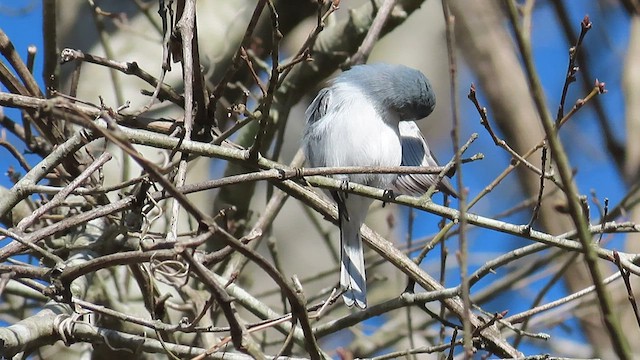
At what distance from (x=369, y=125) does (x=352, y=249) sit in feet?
1.87

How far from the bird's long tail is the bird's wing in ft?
0.66

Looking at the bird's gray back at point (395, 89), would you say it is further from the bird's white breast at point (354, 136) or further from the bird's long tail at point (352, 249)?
the bird's long tail at point (352, 249)

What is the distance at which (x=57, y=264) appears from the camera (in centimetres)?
202

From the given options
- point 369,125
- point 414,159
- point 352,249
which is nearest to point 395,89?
point 369,125

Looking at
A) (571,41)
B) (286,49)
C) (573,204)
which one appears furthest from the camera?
(286,49)

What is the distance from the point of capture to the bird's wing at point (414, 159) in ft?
11.1

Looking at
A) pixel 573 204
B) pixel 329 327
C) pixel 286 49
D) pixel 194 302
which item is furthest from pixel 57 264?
pixel 286 49

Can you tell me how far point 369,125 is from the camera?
3.51 metres

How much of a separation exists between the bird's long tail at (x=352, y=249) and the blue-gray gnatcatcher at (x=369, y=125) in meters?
0.01

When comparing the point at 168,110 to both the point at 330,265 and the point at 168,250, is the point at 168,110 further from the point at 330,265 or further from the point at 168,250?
the point at 168,250

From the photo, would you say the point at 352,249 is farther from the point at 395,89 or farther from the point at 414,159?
the point at 395,89

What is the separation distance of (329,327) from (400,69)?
1.65 metres

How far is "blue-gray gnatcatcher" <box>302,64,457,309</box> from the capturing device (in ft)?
11.3

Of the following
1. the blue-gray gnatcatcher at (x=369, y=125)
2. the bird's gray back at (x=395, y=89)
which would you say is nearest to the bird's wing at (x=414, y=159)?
the blue-gray gnatcatcher at (x=369, y=125)
